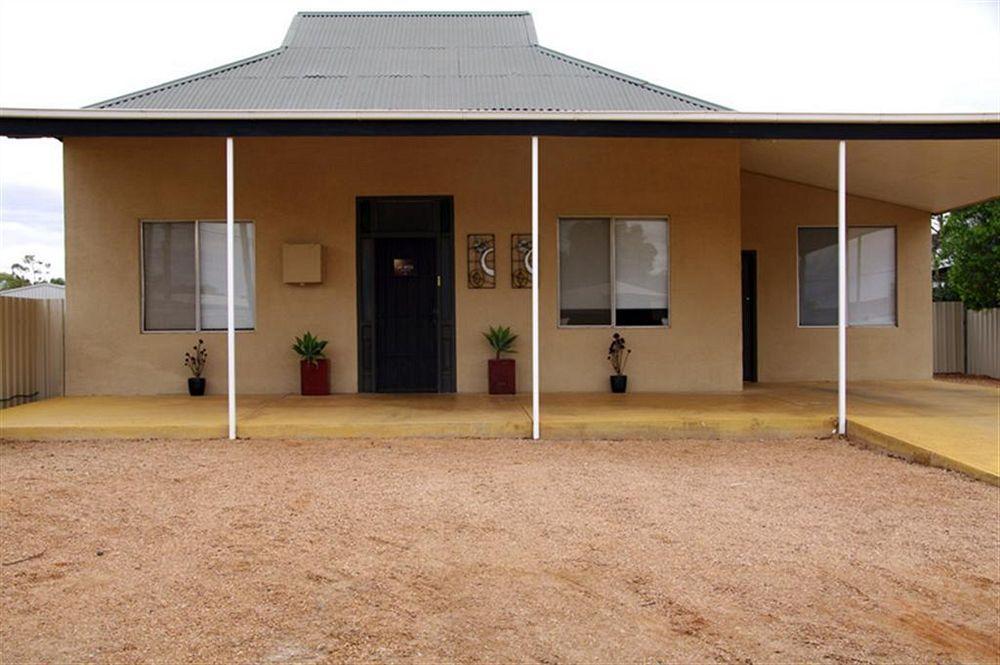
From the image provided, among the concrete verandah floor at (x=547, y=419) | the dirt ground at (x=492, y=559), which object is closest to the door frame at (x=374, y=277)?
the concrete verandah floor at (x=547, y=419)

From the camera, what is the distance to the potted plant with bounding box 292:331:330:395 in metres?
9.13

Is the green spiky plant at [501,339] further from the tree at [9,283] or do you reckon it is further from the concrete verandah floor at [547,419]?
the tree at [9,283]

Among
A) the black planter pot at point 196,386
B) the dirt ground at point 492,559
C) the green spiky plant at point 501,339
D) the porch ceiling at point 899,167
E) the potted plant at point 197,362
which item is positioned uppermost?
the porch ceiling at point 899,167

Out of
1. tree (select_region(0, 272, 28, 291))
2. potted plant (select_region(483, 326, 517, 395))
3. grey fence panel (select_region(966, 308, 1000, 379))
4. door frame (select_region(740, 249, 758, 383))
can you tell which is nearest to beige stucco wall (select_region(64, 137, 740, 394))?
potted plant (select_region(483, 326, 517, 395))

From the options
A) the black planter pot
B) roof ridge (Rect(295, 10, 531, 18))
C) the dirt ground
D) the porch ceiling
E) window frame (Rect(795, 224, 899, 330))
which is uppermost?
roof ridge (Rect(295, 10, 531, 18))

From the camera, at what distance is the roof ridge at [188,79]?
8.90m

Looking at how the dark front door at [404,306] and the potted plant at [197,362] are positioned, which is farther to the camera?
the dark front door at [404,306]

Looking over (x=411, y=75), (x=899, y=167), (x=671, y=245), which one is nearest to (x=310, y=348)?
(x=411, y=75)

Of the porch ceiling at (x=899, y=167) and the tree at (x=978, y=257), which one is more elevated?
the porch ceiling at (x=899, y=167)

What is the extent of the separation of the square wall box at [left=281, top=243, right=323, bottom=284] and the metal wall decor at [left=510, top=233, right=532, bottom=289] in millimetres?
2248

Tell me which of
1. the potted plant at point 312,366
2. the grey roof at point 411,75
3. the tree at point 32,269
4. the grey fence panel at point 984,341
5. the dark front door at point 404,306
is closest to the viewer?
the grey roof at point 411,75

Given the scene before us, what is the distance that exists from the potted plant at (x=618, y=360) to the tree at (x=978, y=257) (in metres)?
7.30

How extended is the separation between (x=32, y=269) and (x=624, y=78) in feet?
144

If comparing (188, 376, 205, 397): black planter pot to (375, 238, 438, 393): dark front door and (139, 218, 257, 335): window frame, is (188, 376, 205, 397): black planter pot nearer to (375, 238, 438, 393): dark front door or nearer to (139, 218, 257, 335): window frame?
(139, 218, 257, 335): window frame
